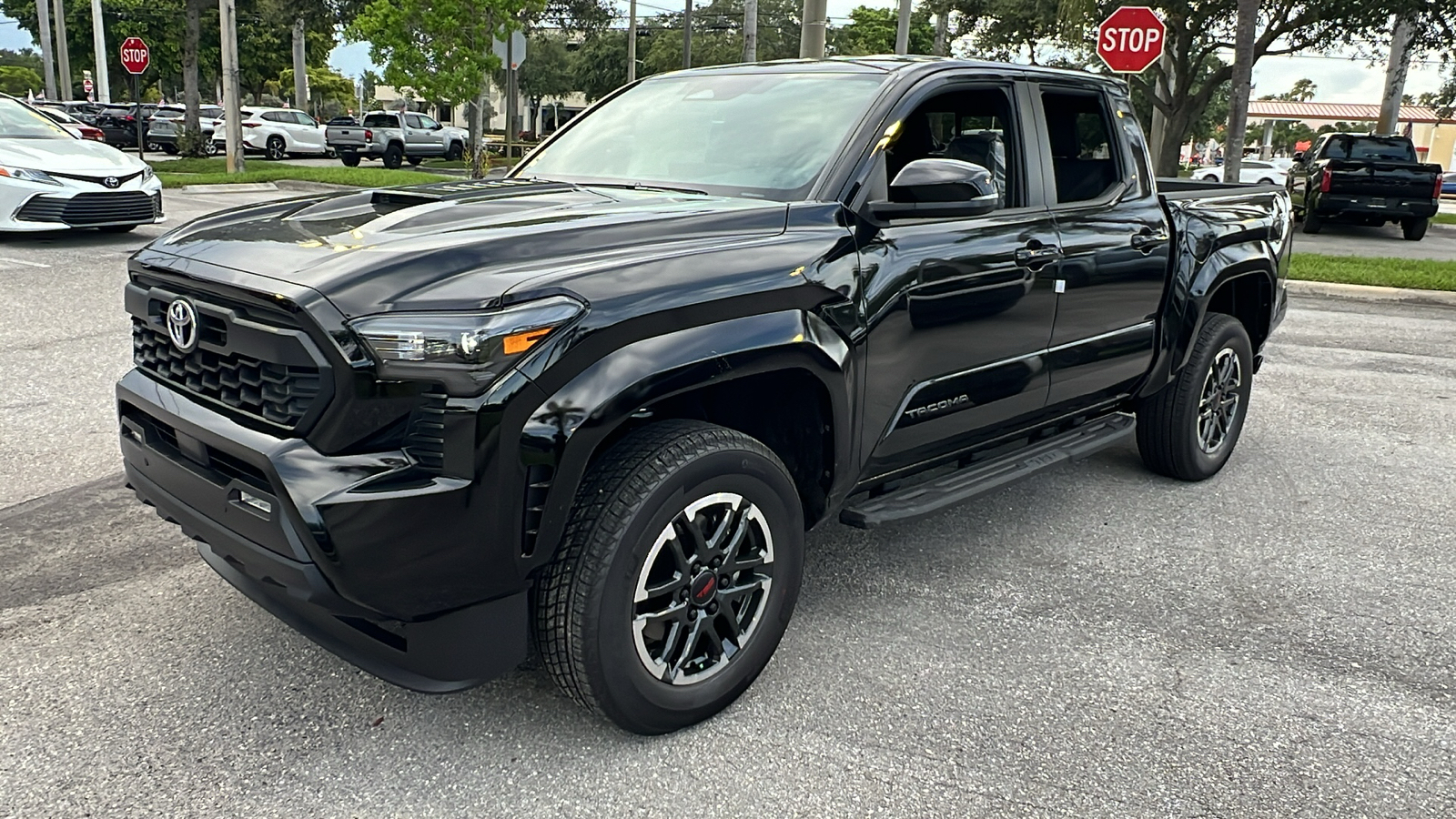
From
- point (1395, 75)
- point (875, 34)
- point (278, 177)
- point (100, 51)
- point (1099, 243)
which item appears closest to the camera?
point (1099, 243)

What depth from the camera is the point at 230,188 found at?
19172 millimetres

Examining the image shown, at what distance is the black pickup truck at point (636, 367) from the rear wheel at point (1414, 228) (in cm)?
1821

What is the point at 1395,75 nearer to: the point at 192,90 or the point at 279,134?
the point at 279,134

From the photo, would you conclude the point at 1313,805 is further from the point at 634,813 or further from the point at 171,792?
the point at 171,792

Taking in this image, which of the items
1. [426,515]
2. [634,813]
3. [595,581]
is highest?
[426,515]

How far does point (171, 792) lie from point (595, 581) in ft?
3.73

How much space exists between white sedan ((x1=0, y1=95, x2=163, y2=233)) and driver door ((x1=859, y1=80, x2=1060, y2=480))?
1055 centimetres

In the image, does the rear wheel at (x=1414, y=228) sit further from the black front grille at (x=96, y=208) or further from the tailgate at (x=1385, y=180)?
the black front grille at (x=96, y=208)

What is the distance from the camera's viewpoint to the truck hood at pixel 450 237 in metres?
2.53

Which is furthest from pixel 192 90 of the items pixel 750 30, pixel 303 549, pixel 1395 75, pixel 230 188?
pixel 303 549

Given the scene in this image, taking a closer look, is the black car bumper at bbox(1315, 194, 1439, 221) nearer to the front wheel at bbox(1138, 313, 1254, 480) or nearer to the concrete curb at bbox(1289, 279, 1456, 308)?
the concrete curb at bbox(1289, 279, 1456, 308)

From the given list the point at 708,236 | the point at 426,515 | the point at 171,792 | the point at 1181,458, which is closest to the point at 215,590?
the point at 171,792

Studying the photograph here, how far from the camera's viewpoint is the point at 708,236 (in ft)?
10.1

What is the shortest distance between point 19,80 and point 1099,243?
352 ft
